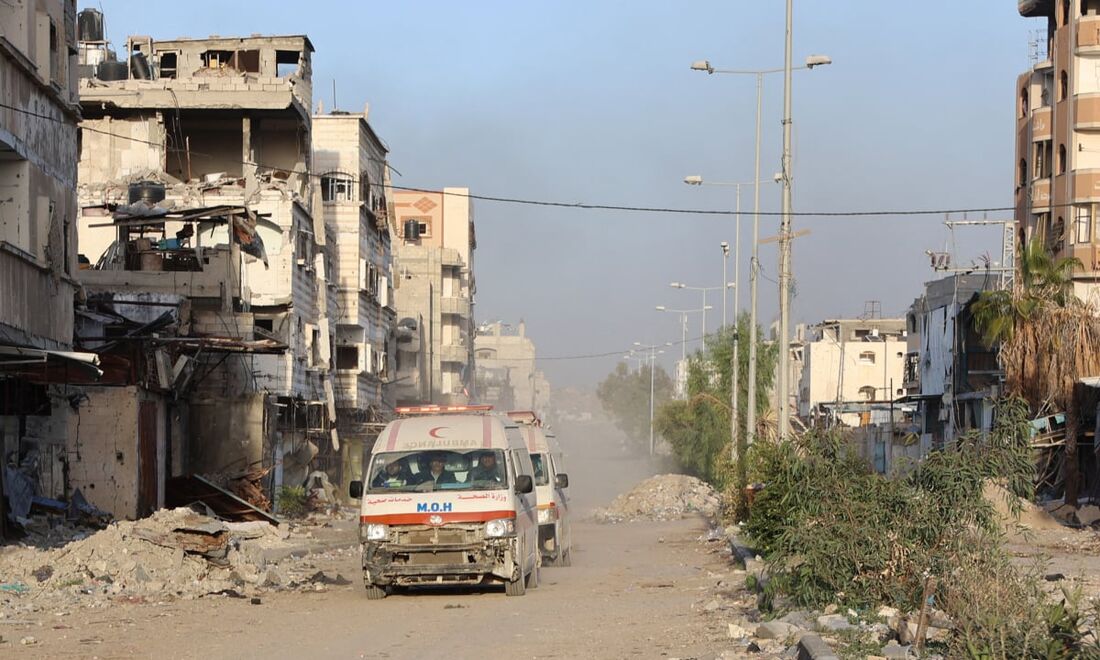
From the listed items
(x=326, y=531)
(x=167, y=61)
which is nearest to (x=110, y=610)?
(x=326, y=531)

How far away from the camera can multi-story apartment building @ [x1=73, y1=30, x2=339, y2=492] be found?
128 feet

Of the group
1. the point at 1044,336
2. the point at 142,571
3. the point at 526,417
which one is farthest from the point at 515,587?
the point at 1044,336


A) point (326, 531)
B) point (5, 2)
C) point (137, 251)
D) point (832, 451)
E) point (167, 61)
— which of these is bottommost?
point (326, 531)

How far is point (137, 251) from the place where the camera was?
A: 39.1 m

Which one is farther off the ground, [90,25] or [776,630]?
[90,25]

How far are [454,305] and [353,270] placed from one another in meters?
30.8

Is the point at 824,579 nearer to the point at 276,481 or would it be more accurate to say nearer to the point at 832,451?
the point at 832,451

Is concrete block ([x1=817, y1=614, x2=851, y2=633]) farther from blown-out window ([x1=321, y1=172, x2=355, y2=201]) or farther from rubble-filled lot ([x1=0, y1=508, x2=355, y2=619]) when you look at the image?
blown-out window ([x1=321, y1=172, x2=355, y2=201])

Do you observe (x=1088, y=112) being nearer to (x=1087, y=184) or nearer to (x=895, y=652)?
(x=1087, y=184)

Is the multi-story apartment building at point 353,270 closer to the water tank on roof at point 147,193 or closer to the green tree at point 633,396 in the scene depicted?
the water tank on roof at point 147,193

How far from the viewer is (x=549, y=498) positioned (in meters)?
24.9

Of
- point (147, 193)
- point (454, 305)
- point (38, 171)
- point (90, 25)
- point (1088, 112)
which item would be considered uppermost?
point (90, 25)

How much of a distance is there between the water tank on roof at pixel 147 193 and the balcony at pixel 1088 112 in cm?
3284

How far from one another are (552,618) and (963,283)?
179ft
